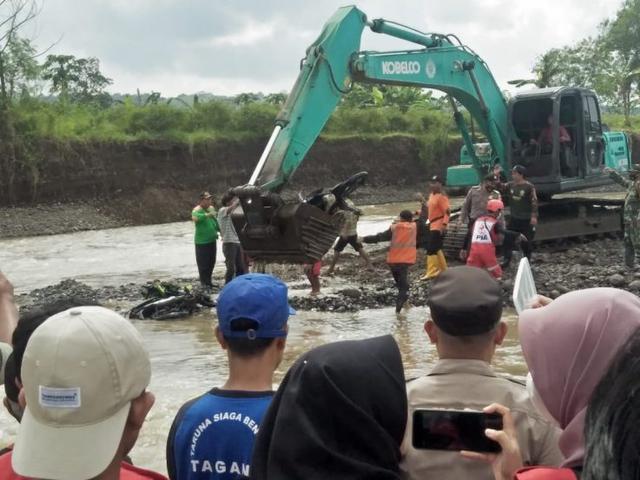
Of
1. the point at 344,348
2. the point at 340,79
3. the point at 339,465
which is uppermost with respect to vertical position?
Result: the point at 340,79

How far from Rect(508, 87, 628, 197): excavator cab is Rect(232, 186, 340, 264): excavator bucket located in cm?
700

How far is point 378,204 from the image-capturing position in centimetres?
3716

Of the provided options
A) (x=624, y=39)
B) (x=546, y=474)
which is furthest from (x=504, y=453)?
(x=624, y=39)

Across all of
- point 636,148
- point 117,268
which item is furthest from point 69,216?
point 636,148

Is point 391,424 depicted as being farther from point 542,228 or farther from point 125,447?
point 542,228

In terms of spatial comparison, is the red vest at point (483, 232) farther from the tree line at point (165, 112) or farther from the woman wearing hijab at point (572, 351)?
the tree line at point (165, 112)

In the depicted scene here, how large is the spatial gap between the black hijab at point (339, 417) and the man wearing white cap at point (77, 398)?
346 mm

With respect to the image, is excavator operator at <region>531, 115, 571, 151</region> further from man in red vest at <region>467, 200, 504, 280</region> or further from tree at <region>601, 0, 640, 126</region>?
tree at <region>601, 0, 640, 126</region>

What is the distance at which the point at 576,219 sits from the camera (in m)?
15.6

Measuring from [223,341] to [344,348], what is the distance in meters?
0.91

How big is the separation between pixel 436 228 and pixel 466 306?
1072cm

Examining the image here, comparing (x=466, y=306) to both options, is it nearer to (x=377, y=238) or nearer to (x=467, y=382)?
(x=467, y=382)

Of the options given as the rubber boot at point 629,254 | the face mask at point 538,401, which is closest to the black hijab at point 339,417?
the face mask at point 538,401

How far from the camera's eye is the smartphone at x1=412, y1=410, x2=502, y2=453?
199 cm
